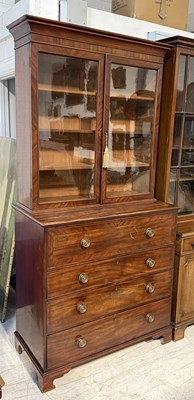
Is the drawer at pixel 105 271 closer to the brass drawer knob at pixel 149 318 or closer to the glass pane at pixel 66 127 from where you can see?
Answer: the brass drawer knob at pixel 149 318

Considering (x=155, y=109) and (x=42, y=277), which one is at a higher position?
(x=155, y=109)

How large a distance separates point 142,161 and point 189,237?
594mm

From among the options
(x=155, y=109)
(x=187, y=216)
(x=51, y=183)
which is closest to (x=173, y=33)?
(x=155, y=109)

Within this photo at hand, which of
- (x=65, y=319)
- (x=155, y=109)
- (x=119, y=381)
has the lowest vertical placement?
(x=119, y=381)

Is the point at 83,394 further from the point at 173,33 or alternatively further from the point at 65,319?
the point at 173,33

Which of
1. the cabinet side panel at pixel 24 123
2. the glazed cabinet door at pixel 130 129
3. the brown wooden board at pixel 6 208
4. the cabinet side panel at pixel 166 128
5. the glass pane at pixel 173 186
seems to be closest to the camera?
the cabinet side panel at pixel 24 123

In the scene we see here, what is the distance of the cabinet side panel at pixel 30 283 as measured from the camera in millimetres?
1777

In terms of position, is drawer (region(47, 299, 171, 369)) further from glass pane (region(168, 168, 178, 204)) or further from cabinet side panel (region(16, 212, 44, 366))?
glass pane (region(168, 168, 178, 204))

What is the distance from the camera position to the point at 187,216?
98.6 inches

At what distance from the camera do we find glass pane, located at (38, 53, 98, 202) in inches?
71.1

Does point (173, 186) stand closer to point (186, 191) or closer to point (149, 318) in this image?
point (186, 191)

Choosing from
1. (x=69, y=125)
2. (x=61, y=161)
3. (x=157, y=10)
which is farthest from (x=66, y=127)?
(x=157, y=10)

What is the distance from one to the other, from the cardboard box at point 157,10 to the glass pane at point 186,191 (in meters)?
1.10

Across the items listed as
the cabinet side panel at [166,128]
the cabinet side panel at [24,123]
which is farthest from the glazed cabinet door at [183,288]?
the cabinet side panel at [24,123]
